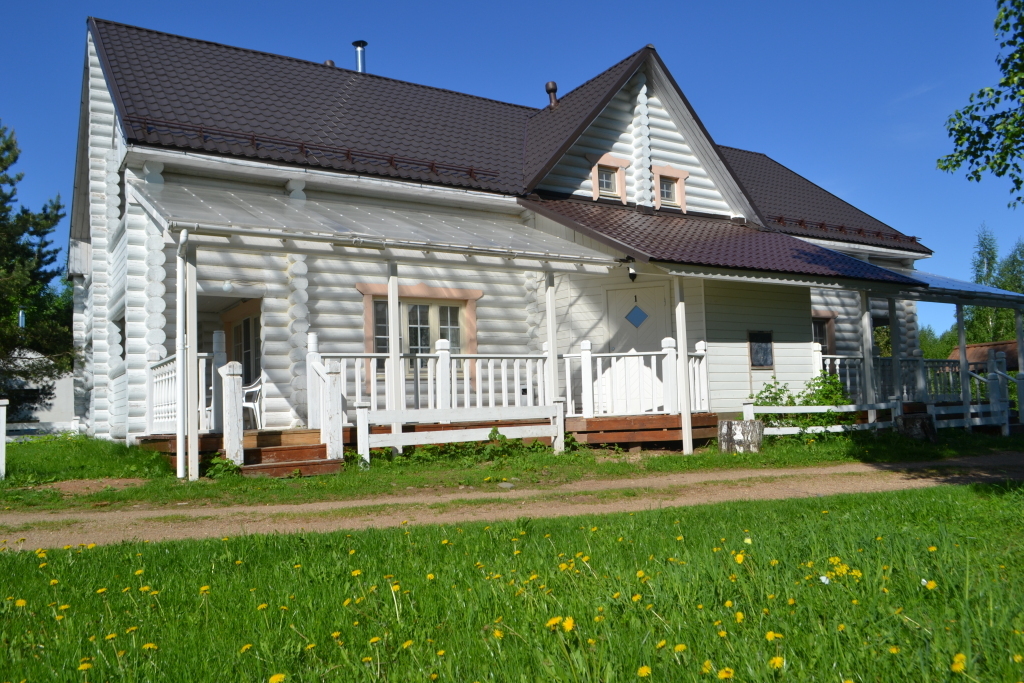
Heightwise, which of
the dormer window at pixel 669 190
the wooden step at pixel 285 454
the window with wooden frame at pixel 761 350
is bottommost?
the wooden step at pixel 285 454

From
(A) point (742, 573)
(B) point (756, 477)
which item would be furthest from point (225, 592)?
(B) point (756, 477)

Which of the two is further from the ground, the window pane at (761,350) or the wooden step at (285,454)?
the window pane at (761,350)

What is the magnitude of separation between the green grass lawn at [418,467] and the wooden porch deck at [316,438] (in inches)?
11.7

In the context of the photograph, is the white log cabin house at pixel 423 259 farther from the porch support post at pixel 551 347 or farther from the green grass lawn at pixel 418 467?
the green grass lawn at pixel 418 467

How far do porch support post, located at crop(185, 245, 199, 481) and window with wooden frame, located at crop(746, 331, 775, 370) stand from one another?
35.2 feet

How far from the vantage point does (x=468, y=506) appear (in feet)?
28.3

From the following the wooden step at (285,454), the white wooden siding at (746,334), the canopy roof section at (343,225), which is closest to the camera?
the canopy roof section at (343,225)

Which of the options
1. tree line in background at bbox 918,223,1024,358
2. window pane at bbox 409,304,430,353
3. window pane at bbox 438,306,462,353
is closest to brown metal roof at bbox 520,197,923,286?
window pane at bbox 438,306,462,353

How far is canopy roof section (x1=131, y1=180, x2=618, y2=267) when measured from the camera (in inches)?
438

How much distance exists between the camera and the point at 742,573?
4574 mm

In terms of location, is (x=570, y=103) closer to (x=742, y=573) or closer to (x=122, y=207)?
(x=122, y=207)

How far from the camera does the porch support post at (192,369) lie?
1059 cm

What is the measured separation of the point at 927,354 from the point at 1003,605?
60453 millimetres

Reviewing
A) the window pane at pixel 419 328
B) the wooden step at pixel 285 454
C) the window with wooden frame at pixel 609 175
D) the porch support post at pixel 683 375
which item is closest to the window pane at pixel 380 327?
the window pane at pixel 419 328
